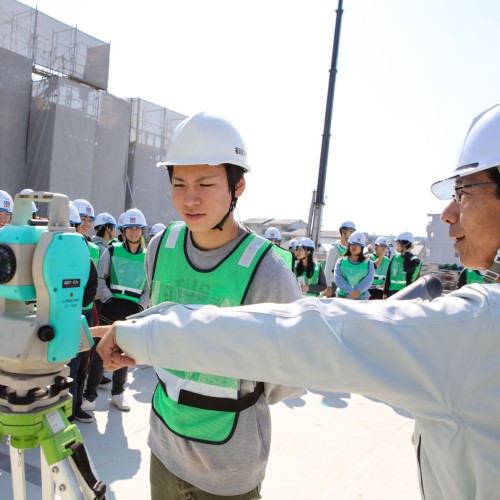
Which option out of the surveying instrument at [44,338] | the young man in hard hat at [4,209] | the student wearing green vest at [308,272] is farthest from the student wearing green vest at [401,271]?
the surveying instrument at [44,338]

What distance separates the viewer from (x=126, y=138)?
16.9 metres

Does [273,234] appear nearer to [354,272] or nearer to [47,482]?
[354,272]

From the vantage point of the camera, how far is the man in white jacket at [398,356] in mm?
661

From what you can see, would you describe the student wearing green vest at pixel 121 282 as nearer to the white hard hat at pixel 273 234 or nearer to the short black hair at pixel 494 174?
the short black hair at pixel 494 174

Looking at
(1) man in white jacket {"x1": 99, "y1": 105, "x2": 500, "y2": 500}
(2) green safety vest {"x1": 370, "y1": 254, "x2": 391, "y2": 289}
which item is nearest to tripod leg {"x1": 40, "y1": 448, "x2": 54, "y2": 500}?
(1) man in white jacket {"x1": 99, "y1": 105, "x2": 500, "y2": 500}

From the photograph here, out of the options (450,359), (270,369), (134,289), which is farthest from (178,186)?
(134,289)

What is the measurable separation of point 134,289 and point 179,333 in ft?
11.8

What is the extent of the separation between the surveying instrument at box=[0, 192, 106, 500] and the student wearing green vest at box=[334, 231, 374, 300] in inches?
202

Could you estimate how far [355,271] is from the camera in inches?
244

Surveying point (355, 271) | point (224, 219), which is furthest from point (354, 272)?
point (224, 219)

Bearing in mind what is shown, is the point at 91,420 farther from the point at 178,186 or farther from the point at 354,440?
the point at 178,186

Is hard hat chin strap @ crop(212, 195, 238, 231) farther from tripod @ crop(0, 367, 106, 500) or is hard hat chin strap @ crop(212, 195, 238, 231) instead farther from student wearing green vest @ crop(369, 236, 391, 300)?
student wearing green vest @ crop(369, 236, 391, 300)

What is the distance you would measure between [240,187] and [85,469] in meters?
1.13

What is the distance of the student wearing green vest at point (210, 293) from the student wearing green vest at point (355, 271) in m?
4.72
